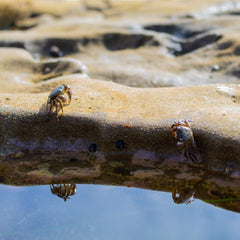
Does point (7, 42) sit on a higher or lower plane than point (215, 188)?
lower

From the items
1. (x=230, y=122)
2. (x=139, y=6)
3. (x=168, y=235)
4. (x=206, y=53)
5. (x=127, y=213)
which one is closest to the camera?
(x=168, y=235)

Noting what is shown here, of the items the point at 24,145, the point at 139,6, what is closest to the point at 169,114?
the point at 24,145

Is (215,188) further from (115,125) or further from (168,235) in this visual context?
(115,125)

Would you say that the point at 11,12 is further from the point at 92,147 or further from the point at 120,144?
the point at 120,144

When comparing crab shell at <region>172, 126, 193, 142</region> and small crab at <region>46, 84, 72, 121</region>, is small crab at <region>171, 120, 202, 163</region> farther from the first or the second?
small crab at <region>46, 84, 72, 121</region>

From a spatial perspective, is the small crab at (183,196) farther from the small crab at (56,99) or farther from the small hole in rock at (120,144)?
the small crab at (56,99)
